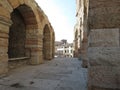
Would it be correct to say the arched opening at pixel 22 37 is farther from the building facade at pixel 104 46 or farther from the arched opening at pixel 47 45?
the building facade at pixel 104 46

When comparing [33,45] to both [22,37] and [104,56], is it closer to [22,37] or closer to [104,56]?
[22,37]

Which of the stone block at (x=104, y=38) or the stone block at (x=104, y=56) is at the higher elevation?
the stone block at (x=104, y=38)

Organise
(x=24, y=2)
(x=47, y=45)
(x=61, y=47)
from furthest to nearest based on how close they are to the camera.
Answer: (x=61, y=47)
(x=47, y=45)
(x=24, y=2)

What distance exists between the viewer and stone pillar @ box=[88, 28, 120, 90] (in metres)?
2.29

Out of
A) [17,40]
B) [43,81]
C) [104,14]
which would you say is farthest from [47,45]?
[104,14]

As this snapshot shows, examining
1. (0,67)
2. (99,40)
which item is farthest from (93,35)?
(0,67)

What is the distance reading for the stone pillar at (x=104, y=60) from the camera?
229 cm

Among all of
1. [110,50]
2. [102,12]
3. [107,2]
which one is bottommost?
[110,50]

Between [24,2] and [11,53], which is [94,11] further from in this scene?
[11,53]

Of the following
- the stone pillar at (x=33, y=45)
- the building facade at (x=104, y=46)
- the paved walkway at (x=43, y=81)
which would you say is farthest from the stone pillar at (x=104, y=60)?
the stone pillar at (x=33, y=45)

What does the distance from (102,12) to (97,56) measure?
29.4 inches

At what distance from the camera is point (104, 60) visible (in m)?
2.34

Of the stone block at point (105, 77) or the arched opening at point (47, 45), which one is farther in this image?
the arched opening at point (47, 45)

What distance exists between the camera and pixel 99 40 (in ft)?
7.86
